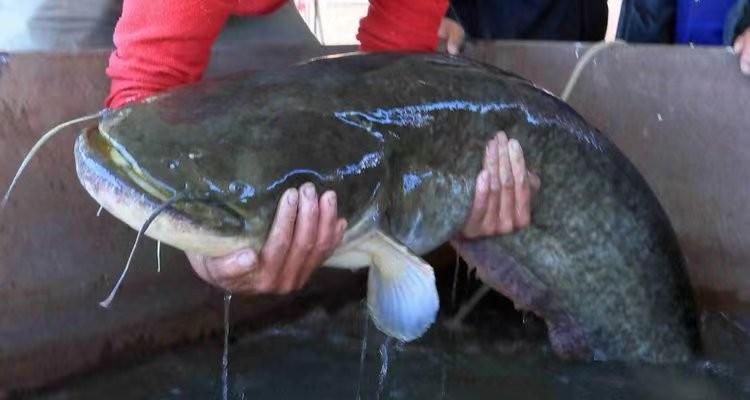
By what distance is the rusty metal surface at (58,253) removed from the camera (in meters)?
1.61

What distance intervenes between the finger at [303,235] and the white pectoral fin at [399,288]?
0.10 m

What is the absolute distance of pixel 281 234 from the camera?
125 centimetres

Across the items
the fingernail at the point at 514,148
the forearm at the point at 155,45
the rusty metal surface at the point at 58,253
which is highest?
the forearm at the point at 155,45

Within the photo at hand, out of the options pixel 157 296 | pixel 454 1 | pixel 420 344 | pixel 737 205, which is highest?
pixel 454 1

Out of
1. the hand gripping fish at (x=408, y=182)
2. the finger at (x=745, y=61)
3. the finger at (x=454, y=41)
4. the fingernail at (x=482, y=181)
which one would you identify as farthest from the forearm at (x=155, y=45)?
the finger at (x=745, y=61)

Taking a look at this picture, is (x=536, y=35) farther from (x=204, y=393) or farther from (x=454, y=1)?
(x=204, y=393)

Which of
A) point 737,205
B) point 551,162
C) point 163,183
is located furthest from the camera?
point 737,205

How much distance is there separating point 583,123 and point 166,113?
30.3 inches

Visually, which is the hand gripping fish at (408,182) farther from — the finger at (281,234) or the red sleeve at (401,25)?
the red sleeve at (401,25)

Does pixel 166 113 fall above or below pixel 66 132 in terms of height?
above

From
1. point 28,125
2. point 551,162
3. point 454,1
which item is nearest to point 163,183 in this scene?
point 28,125

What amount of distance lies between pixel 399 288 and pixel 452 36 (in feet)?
2.78

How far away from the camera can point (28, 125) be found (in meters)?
1.61

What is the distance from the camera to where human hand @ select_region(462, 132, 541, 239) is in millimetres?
1521
